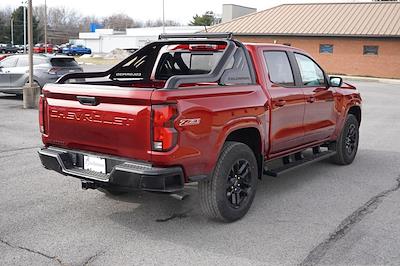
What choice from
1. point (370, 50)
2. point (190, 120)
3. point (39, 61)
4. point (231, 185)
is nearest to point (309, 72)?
point (231, 185)

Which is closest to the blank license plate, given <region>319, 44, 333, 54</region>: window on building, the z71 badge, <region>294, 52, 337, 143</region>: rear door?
the z71 badge

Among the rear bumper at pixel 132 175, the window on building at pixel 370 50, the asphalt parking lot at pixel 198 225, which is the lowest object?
the asphalt parking lot at pixel 198 225

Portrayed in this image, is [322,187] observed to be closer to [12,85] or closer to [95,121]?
[95,121]

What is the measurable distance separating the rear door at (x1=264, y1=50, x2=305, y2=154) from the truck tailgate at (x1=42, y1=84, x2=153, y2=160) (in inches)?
75.7

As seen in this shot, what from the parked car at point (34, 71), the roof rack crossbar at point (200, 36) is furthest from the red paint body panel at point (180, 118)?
the parked car at point (34, 71)

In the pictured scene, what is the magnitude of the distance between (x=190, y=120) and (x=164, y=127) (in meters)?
0.28

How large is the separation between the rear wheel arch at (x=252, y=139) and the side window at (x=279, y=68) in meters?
0.82

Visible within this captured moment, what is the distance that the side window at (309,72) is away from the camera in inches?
258

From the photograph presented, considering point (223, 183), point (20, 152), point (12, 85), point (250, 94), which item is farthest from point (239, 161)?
point (12, 85)

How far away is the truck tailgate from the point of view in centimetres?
426

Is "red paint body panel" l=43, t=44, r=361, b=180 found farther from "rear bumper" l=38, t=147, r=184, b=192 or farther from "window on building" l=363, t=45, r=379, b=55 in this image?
"window on building" l=363, t=45, r=379, b=55

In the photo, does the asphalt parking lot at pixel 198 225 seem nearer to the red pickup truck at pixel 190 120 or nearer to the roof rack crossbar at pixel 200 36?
the red pickup truck at pixel 190 120

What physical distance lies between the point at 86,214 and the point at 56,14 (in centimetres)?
14882

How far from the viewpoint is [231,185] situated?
498 cm
